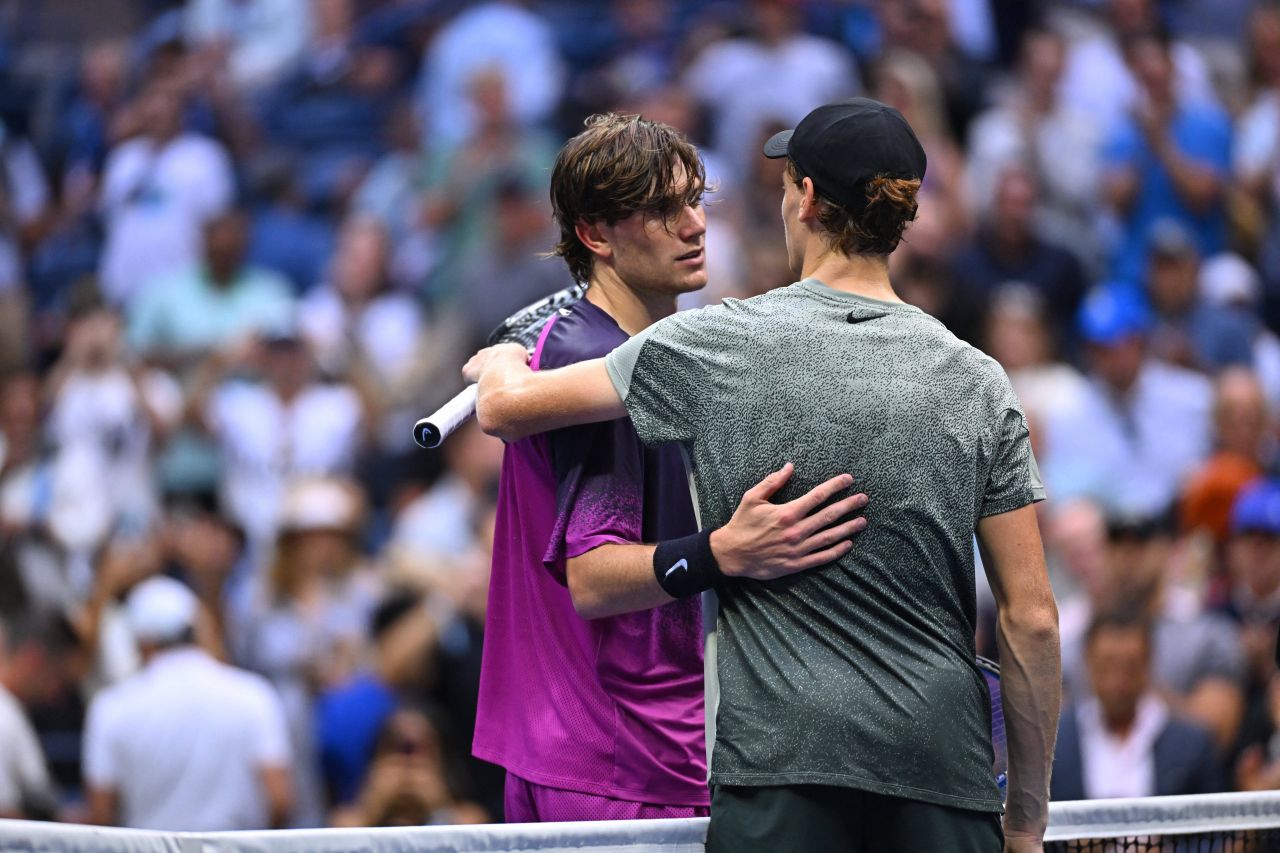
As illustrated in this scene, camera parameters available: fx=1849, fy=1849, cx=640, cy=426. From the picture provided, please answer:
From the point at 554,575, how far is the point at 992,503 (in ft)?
2.51

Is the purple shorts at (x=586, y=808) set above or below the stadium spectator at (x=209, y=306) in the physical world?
below

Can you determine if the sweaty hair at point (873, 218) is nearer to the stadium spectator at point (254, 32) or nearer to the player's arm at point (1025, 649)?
the player's arm at point (1025, 649)

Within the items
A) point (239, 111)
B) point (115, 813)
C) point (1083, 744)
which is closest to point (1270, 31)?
Answer: point (1083, 744)

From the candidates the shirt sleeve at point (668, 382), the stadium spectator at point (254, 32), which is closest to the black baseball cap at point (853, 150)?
the shirt sleeve at point (668, 382)

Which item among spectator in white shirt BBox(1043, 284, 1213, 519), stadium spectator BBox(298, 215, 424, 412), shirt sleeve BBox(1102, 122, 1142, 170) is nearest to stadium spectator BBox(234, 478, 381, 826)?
stadium spectator BBox(298, 215, 424, 412)

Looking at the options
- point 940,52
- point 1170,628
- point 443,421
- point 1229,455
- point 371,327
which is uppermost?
point 940,52

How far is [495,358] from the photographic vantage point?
326 centimetres

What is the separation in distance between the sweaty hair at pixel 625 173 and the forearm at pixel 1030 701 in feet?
3.25

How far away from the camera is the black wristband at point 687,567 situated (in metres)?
2.92

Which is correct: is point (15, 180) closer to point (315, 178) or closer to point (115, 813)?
point (315, 178)

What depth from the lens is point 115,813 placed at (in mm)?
7168

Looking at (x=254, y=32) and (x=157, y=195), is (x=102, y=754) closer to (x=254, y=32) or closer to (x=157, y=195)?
(x=157, y=195)

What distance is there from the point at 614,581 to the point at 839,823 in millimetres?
536

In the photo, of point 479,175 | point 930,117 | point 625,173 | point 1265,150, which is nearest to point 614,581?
point 625,173
